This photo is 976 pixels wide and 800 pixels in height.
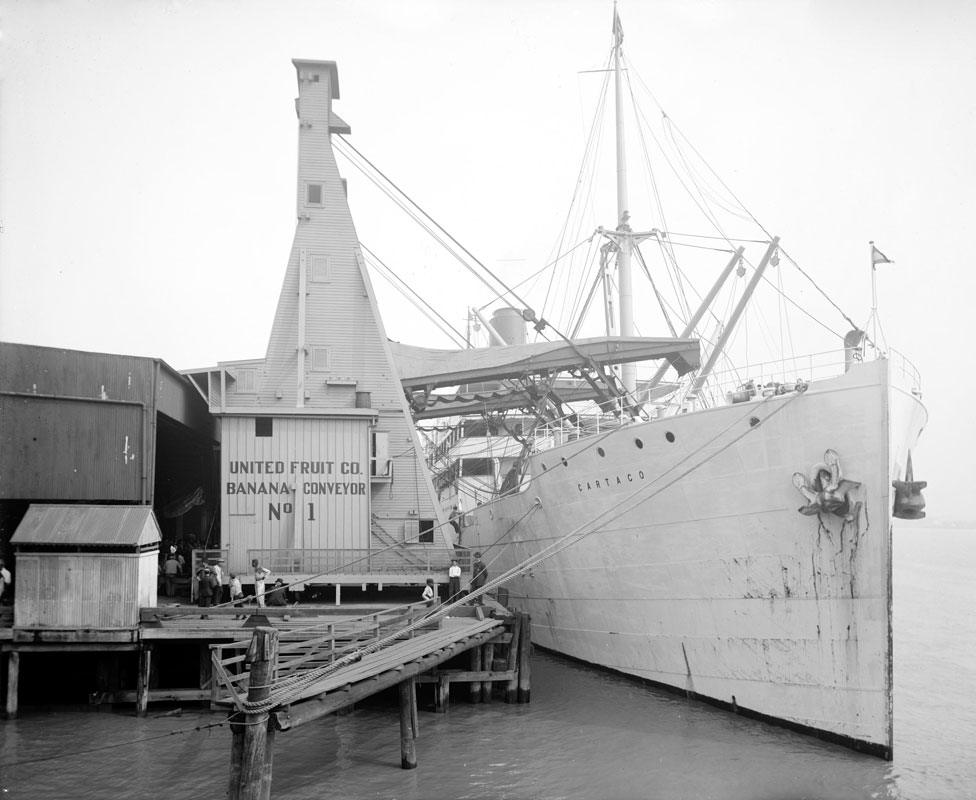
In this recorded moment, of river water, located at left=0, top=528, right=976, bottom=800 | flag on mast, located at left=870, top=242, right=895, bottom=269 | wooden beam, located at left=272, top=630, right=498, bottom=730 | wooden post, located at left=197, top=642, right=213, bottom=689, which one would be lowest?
river water, located at left=0, top=528, right=976, bottom=800

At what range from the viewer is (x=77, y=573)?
46.0 ft

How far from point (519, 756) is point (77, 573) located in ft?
27.9

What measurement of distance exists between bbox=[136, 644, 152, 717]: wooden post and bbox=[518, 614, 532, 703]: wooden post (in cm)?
707

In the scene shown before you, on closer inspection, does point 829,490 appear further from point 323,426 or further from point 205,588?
point 205,588

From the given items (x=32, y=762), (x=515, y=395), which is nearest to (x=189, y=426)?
(x=515, y=395)

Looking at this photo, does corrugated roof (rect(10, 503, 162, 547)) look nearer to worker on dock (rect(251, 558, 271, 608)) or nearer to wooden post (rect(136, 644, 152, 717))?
wooden post (rect(136, 644, 152, 717))

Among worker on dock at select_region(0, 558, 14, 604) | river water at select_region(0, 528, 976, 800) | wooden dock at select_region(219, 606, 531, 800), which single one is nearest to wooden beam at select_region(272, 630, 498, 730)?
wooden dock at select_region(219, 606, 531, 800)

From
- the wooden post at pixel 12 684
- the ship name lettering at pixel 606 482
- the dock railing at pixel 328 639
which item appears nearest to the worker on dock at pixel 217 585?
the dock railing at pixel 328 639

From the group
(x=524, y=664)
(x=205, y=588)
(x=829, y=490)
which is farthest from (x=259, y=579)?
(x=829, y=490)

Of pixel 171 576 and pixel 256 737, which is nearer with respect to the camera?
pixel 256 737

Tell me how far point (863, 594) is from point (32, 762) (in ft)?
43.4

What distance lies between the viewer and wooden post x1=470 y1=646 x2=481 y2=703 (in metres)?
15.5

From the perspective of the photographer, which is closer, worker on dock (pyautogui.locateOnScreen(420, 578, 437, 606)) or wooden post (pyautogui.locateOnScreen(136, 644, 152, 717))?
wooden post (pyautogui.locateOnScreen(136, 644, 152, 717))

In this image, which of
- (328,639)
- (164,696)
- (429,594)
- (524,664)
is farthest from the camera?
(429,594)
